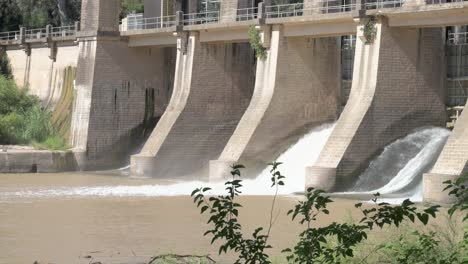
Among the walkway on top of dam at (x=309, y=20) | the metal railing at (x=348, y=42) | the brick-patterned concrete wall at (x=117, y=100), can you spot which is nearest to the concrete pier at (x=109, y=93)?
the brick-patterned concrete wall at (x=117, y=100)

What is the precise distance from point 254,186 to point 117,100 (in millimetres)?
11796

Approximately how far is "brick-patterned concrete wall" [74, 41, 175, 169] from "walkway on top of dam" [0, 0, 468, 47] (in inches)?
35.2

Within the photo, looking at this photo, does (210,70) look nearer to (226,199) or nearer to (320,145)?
(320,145)

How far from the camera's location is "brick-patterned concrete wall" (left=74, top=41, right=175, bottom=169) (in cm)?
4050

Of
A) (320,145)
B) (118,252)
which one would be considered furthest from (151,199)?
(118,252)

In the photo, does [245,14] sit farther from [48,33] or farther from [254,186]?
[48,33]

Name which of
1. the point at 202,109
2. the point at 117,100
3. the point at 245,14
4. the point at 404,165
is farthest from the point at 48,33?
the point at 404,165

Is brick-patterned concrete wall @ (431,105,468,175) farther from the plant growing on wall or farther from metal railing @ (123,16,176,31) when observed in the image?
metal railing @ (123,16,176,31)


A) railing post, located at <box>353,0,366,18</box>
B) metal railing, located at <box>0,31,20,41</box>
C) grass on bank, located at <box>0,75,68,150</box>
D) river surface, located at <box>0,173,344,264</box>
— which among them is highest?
metal railing, located at <box>0,31,20,41</box>

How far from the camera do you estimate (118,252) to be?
56.5 feet

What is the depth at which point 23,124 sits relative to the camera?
43.0 metres

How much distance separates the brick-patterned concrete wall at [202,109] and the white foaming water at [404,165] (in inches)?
382

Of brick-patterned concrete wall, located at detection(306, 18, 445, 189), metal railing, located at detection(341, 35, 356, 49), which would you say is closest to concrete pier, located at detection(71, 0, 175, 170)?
metal railing, located at detection(341, 35, 356, 49)

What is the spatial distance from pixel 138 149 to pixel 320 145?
1084cm
